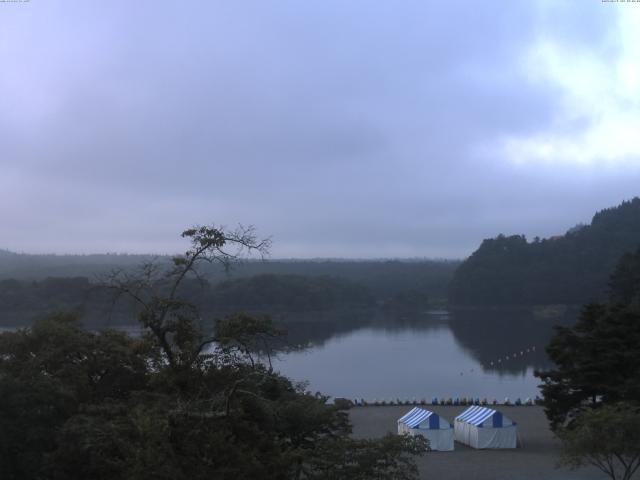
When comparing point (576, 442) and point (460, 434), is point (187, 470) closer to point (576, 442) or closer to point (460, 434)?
point (576, 442)

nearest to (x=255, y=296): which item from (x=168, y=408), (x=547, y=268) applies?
(x=547, y=268)

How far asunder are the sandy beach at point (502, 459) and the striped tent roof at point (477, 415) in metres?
0.57

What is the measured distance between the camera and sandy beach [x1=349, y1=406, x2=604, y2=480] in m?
13.2

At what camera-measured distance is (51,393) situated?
8.95 metres

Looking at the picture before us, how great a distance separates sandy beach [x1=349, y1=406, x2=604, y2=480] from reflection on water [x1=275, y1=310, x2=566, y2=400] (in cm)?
326

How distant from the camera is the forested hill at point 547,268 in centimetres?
7369

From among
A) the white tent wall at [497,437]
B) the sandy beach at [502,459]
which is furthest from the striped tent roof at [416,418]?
the white tent wall at [497,437]

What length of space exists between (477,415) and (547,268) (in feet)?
211

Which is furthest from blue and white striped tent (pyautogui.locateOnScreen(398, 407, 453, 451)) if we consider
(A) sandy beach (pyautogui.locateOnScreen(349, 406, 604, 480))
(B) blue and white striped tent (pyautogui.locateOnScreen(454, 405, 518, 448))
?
(B) blue and white striped tent (pyautogui.locateOnScreen(454, 405, 518, 448))

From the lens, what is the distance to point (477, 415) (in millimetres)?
16281

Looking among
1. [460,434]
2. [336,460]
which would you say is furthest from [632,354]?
[336,460]

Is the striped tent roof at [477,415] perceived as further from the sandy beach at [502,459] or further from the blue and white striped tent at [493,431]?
the sandy beach at [502,459]

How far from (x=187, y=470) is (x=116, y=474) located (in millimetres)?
1757

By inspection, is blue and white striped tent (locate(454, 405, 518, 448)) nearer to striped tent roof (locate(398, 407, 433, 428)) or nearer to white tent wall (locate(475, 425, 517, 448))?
white tent wall (locate(475, 425, 517, 448))
